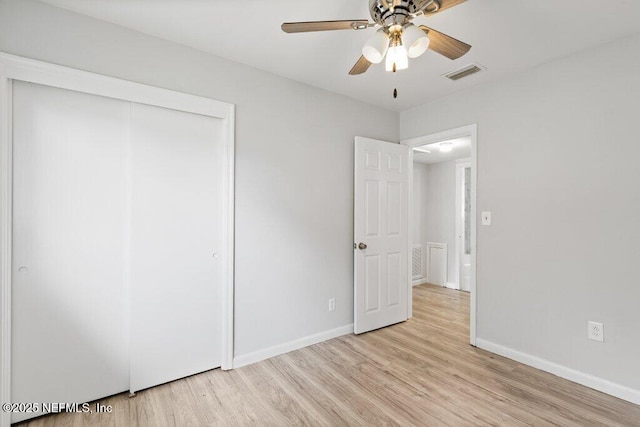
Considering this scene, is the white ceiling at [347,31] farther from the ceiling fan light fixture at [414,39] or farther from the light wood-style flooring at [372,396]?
the light wood-style flooring at [372,396]

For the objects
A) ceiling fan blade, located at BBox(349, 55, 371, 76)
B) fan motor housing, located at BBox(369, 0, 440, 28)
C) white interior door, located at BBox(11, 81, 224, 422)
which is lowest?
white interior door, located at BBox(11, 81, 224, 422)

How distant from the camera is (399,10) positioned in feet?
4.66

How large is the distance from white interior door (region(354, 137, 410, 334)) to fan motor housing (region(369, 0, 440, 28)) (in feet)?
5.51

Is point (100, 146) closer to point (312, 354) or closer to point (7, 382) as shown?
point (7, 382)

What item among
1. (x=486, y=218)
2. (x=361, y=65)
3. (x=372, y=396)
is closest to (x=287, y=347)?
(x=372, y=396)

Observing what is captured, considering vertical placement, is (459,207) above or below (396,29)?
below

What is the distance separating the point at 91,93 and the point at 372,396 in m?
2.78

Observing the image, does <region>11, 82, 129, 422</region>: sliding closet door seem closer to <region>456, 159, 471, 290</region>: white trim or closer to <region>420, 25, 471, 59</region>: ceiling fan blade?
<region>420, 25, 471, 59</region>: ceiling fan blade

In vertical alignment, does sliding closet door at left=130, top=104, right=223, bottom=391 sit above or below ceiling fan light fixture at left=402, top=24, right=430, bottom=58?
below

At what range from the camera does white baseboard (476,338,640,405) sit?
205 centimetres

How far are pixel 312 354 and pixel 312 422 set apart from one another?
0.88 m

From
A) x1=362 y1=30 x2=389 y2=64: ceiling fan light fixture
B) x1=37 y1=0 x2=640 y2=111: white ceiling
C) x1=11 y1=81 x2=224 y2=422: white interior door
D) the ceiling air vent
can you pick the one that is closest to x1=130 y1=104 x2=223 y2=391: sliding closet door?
x1=11 y1=81 x2=224 y2=422: white interior door

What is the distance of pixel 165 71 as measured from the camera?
86.0 inches

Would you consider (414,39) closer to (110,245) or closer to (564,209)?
(564,209)
